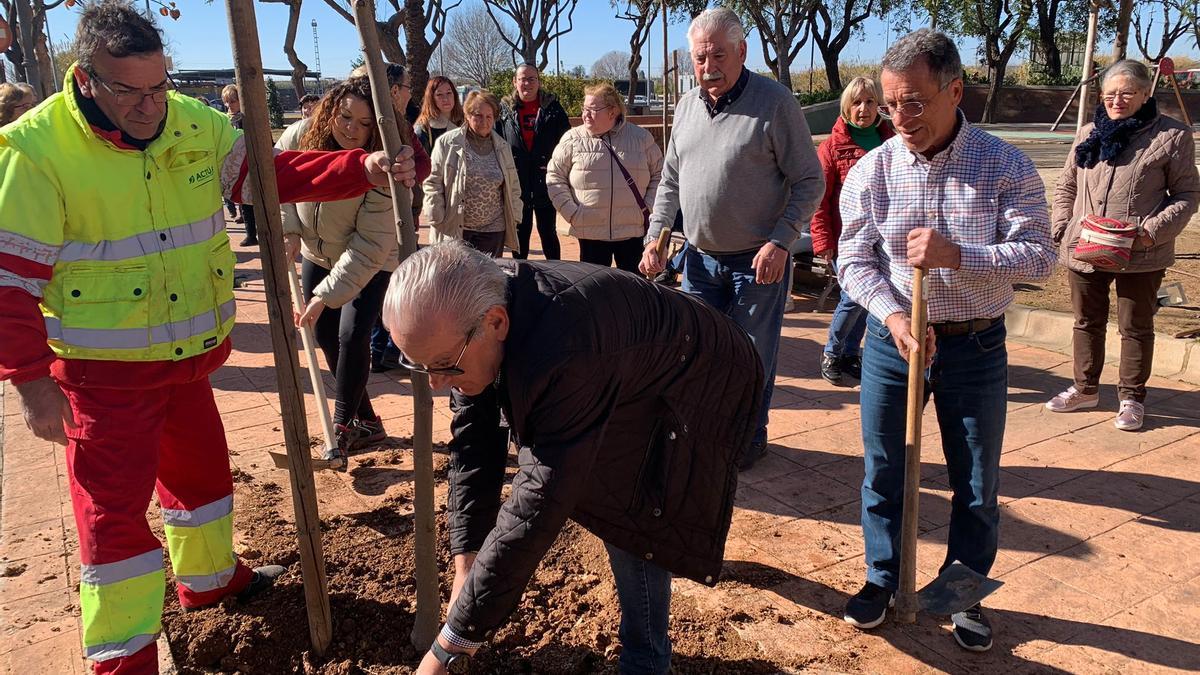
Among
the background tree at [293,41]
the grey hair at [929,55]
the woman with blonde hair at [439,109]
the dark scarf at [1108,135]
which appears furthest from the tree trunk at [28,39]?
the grey hair at [929,55]

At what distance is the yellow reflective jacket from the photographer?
2.33 m

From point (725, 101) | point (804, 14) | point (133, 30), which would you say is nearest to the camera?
point (133, 30)

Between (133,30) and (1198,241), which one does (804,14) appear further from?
(133,30)

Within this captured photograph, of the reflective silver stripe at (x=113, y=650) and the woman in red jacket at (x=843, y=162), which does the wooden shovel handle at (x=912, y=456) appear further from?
the woman in red jacket at (x=843, y=162)

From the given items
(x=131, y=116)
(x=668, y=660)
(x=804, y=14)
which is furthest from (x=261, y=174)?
(x=804, y=14)

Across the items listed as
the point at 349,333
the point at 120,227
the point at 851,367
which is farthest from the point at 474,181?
the point at 120,227

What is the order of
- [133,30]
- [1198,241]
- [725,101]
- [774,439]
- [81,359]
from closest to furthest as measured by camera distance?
1. [133,30]
2. [81,359]
3. [725,101]
4. [774,439]
5. [1198,241]

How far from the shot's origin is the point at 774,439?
4.71m

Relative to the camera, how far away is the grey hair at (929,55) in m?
2.54

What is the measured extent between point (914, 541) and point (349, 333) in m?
2.70

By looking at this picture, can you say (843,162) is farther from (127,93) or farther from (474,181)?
(127,93)

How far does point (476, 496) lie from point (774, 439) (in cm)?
261

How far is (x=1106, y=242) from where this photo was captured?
4578mm

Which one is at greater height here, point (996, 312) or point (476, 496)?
point (996, 312)
